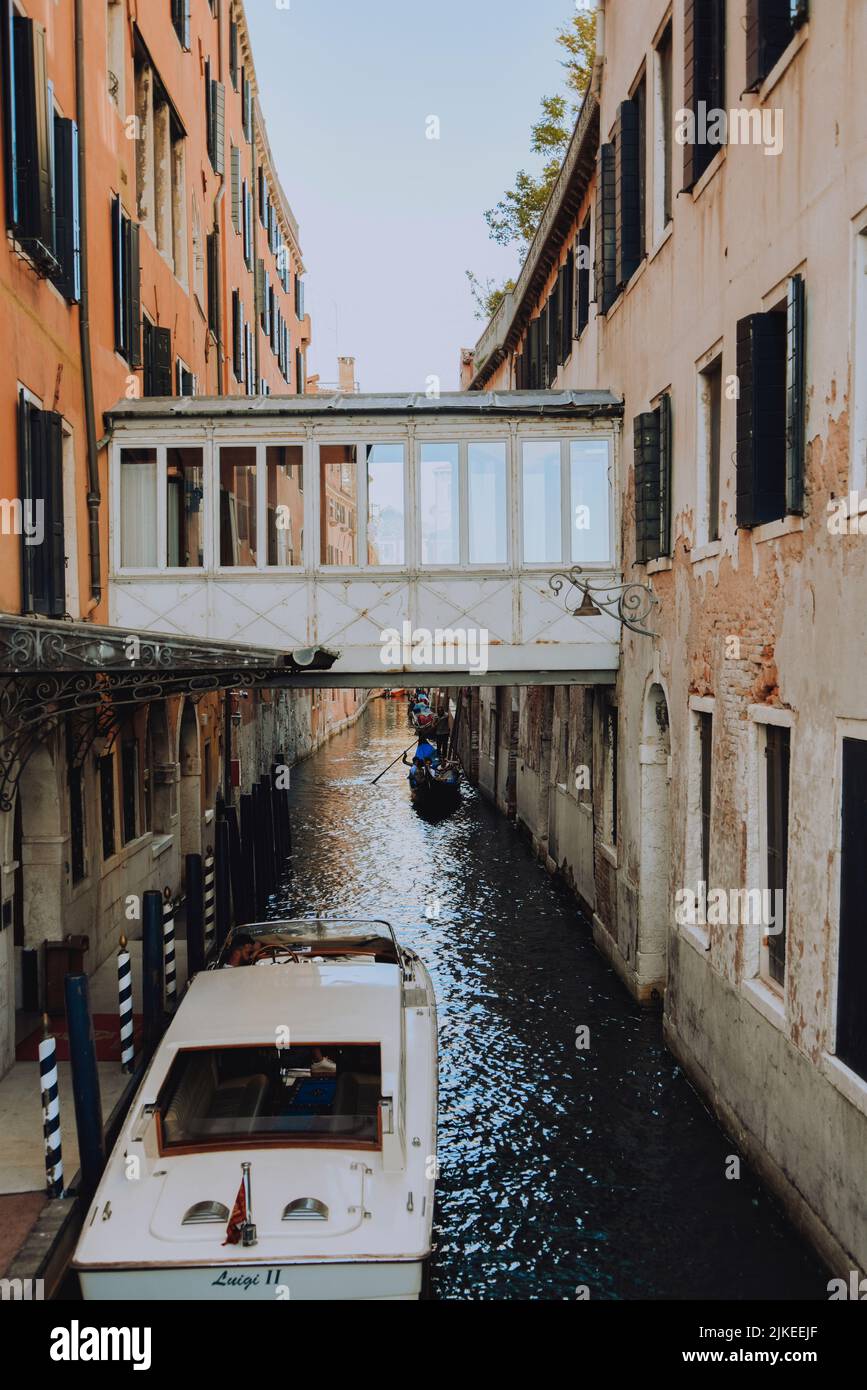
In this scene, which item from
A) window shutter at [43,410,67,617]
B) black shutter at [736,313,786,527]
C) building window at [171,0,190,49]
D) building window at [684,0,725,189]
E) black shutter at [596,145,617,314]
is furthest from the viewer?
building window at [171,0,190,49]

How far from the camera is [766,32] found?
7.39 meters

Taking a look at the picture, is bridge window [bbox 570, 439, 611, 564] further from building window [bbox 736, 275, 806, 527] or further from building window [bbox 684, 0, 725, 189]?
building window [bbox 736, 275, 806, 527]

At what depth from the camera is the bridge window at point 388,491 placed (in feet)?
40.5

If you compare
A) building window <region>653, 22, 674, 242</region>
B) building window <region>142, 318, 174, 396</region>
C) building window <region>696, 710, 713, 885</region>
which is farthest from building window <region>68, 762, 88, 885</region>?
building window <region>653, 22, 674, 242</region>

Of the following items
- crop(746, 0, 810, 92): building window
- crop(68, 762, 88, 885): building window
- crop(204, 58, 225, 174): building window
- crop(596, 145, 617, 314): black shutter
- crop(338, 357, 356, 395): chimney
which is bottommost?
crop(68, 762, 88, 885): building window

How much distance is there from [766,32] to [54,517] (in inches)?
248

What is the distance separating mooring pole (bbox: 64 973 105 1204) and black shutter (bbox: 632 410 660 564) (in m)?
6.30

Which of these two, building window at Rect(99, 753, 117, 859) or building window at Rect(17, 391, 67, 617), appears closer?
building window at Rect(17, 391, 67, 617)

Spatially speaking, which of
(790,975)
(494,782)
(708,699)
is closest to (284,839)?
(494,782)

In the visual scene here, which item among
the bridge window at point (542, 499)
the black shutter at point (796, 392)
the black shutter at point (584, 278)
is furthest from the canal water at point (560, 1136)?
the black shutter at point (584, 278)

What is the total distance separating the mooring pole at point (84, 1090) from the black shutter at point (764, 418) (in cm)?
505

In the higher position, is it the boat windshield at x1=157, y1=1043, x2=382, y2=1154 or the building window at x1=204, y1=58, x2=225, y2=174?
the building window at x1=204, y1=58, x2=225, y2=174

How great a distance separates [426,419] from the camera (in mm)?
12422

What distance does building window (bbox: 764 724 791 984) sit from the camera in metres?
7.65
